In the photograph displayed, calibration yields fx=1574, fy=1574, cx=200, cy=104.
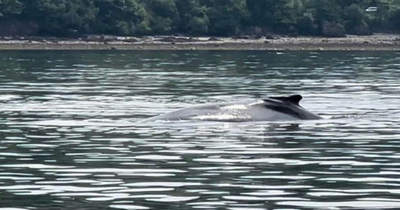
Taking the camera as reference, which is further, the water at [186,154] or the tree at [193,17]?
the tree at [193,17]

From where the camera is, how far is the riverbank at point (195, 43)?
160000 millimetres

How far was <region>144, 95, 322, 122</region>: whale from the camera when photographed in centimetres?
4284

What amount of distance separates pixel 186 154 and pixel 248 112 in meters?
9.34

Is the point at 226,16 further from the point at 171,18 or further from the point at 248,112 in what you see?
the point at 248,112

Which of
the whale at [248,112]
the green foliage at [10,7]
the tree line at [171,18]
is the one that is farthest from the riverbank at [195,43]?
the whale at [248,112]

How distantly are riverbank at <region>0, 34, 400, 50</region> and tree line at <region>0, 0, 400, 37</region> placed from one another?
12.1ft

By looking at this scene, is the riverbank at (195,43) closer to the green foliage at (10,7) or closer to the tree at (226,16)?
the tree at (226,16)

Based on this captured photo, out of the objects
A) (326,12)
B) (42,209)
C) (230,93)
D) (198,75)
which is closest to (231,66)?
(198,75)

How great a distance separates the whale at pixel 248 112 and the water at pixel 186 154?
650 millimetres

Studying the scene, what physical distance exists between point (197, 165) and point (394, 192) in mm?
5623

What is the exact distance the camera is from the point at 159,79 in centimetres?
7788

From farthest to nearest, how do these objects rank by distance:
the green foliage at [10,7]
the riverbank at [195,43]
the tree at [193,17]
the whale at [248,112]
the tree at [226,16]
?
the tree at [226,16] < the tree at [193,17] < the green foliage at [10,7] < the riverbank at [195,43] < the whale at [248,112]

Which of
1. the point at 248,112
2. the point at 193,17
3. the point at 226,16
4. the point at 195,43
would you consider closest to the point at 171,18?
the point at 193,17

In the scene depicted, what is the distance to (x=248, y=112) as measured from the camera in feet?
142
